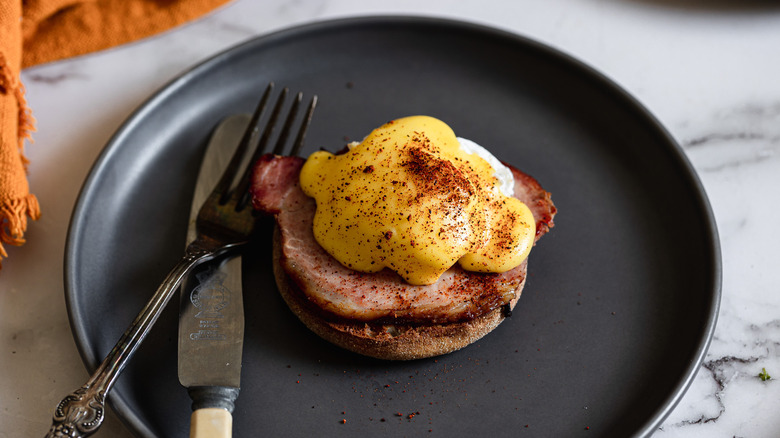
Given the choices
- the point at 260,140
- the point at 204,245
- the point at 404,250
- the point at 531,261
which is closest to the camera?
the point at 404,250

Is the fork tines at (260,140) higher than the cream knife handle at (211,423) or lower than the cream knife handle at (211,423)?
higher

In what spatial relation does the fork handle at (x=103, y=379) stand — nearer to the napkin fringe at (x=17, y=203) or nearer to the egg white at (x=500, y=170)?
the napkin fringe at (x=17, y=203)

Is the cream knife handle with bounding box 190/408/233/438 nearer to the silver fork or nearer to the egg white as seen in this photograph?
the silver fork

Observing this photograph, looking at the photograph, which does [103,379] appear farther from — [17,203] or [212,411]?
[17,203]

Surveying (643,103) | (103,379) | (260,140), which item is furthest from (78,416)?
(643,103)

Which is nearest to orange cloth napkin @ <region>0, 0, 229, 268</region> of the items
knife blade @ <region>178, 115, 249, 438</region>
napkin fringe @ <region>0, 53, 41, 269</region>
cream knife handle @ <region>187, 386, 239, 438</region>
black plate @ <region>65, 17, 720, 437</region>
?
napkin fringe @ <region>0, 53, 41, 269</region>

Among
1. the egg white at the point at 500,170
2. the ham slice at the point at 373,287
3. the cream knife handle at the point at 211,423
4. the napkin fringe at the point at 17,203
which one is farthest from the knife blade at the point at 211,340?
the egg white at the point at 500,170
